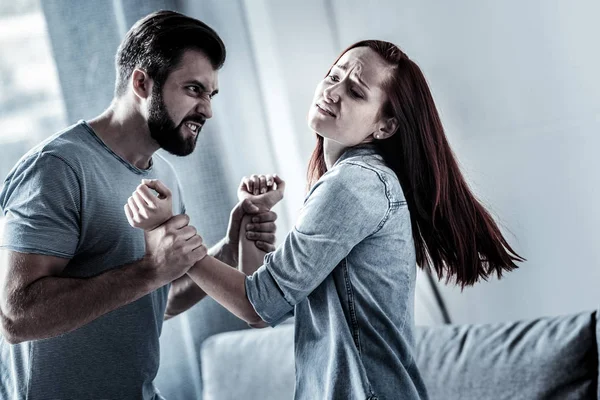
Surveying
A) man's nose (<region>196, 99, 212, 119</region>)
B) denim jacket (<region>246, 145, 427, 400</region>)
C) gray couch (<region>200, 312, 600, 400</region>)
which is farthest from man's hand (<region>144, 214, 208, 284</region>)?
gray couch (<region>200, 312, 600, 400</region>)

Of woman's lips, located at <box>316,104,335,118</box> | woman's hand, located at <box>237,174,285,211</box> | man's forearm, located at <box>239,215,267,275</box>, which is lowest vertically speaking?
man's forearm, located at <box>239,215,267,275</box>

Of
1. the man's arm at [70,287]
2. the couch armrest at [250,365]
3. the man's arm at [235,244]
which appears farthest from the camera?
the couch armrest at [250,365]

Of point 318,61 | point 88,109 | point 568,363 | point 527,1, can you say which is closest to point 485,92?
point 527,1

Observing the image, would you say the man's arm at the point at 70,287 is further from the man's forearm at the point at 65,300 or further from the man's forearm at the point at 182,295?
the man's forearm at the point at 182,295

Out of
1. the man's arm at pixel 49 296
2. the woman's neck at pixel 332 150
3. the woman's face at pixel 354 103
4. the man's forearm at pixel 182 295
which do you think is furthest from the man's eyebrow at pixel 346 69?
the man's forearm at pixel 182 295

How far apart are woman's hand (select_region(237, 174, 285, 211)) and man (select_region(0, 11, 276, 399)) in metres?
0.03

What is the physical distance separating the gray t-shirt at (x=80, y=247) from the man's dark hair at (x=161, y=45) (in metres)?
0.20

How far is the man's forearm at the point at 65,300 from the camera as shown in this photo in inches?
51.0

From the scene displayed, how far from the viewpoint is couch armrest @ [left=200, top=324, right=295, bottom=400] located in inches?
74.7

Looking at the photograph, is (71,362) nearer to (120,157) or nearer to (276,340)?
(120,157)

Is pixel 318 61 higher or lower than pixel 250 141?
higher

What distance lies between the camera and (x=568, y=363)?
1497mm

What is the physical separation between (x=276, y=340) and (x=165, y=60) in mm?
842

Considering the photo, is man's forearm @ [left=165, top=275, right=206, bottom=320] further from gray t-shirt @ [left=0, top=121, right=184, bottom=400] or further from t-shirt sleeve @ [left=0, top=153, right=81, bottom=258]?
t-shirt sleeve @ [left=0, top=153, right=81, bottom=258]
